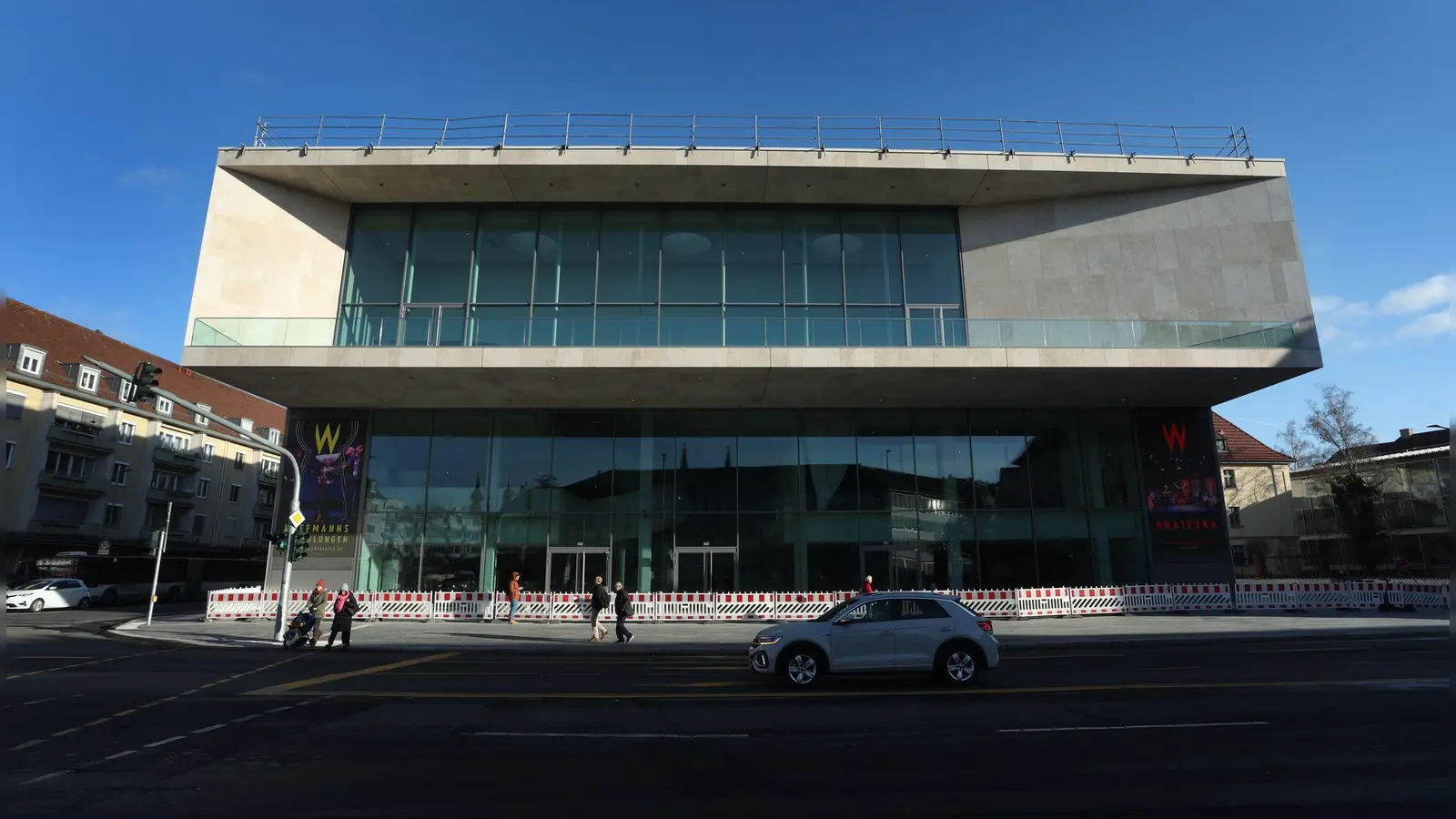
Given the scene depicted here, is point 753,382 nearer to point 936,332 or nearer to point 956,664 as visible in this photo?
point 936,332

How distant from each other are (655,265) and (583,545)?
10.2 m

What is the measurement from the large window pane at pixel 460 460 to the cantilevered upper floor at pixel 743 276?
1197 millimetres

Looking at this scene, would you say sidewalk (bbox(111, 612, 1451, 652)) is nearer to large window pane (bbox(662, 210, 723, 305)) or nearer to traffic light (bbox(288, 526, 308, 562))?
traffic light (bbox(288, 526, 308, 562))

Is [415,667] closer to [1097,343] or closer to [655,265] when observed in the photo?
[655,265]

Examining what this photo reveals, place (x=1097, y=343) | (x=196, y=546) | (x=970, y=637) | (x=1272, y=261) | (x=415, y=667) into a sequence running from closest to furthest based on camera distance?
1. (x=970, y=637)
2. (x=415, y=667)
3. (x=1097, y=343)
4. (x=1272, y=261)
5. (x=196, y=546)

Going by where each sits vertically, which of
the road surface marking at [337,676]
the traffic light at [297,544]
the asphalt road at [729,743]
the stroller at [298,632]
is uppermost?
the traffic light at [297,544]

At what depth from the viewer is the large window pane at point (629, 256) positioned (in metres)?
26.8

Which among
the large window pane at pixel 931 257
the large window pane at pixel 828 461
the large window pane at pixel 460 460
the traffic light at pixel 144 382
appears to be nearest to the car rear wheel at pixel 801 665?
the traffic light at pixel 144 382

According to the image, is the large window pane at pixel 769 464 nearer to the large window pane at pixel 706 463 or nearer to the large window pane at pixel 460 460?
the large window pane at pixel 706 463

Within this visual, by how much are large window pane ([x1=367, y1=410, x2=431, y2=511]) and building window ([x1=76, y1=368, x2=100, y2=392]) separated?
32.0 m

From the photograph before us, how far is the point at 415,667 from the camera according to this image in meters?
14.4

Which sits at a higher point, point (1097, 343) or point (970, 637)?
point (1097, 343)

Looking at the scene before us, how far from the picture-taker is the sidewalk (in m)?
18.1

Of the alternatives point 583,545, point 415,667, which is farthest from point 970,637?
point 583,545
